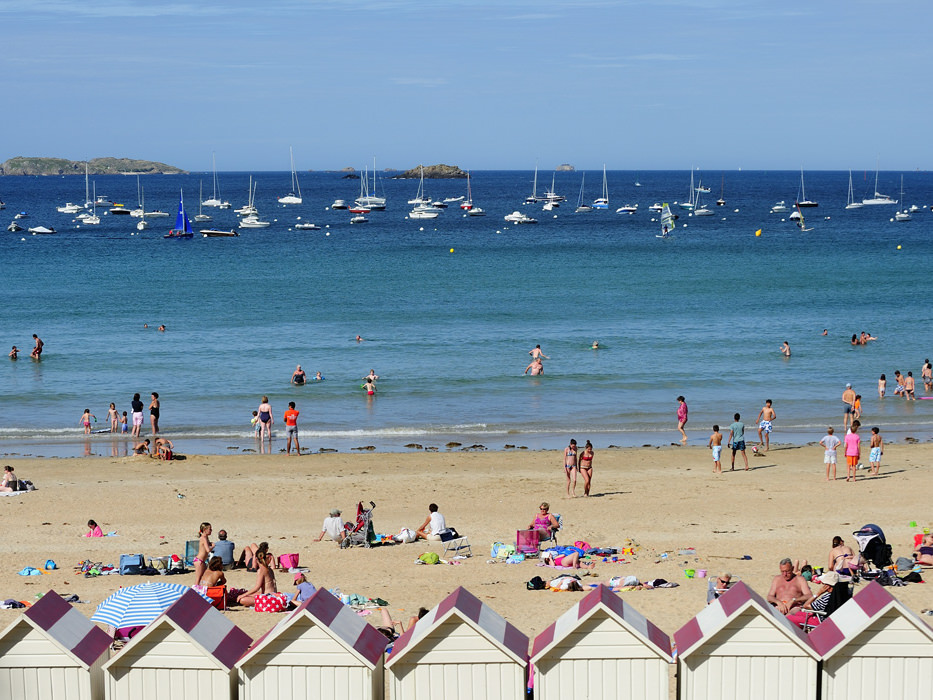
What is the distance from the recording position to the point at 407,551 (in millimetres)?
17250

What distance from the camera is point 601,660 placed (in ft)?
29.9

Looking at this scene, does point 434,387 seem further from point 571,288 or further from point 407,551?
point 571,288

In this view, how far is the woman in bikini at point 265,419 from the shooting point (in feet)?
85.5

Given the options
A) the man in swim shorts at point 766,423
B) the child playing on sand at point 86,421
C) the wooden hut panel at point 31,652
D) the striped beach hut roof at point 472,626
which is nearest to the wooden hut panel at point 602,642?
the striped beach hut roof at point 472,626

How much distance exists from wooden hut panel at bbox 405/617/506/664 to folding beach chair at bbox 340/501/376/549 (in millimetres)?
8434

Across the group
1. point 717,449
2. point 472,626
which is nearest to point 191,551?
point 472,626

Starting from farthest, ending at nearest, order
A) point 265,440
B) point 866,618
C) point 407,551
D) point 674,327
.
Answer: point 674,327 → point 265,440 → point 407,551 → point 866,618

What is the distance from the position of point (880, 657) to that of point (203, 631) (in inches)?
220

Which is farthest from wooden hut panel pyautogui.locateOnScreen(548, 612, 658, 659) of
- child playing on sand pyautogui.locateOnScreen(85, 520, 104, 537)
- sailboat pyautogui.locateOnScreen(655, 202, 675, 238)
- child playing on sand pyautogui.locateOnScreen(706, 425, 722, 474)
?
sailboat pyautogui.locateOnScreen(655, 202, 675, 238)

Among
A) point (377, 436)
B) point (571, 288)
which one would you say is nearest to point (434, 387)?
point (377, 436)

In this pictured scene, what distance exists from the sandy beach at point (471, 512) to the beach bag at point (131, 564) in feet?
0.76

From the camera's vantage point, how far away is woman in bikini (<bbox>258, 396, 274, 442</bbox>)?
26.0 metres

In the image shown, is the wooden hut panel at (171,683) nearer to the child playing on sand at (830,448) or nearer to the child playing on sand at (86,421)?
the child playing on sand at (830,448)

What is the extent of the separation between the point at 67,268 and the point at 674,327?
39.1 m
